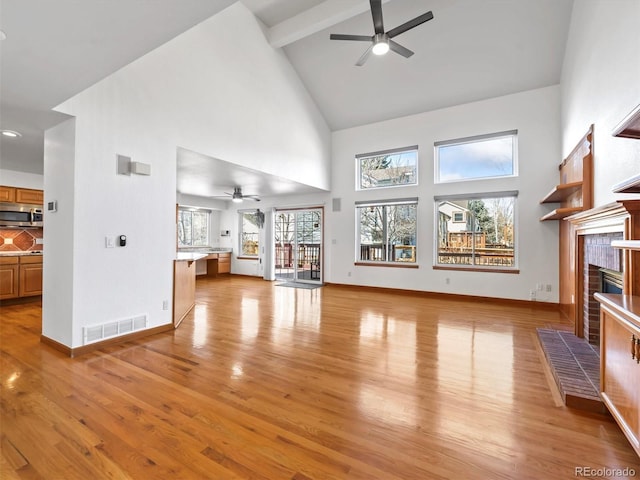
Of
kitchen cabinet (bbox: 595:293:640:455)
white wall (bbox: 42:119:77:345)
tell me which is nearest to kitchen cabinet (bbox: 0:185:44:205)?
white wall (bbox: 42:119:77:345)

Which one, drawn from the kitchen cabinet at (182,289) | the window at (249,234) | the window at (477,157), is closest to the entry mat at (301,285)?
the window at (249,234)

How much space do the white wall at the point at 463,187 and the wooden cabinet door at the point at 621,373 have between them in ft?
12.9

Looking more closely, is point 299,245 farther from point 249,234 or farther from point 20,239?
point 20,239

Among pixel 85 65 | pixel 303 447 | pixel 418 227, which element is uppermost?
pixel 85 65

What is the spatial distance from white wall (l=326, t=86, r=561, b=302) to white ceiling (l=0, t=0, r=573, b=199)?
1.01 feet

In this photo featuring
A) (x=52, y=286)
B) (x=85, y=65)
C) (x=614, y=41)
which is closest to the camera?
(x=85, y=65)

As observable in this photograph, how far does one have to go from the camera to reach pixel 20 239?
577 cm

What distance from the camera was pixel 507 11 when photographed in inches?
178

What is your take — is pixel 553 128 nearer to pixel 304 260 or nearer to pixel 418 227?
pixel 418 227

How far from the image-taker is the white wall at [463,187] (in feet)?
17.4

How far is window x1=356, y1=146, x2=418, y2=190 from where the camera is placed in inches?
262

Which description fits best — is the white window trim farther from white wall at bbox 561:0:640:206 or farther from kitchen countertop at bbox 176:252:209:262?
kitchen countertop at bbox 176:252:209:262

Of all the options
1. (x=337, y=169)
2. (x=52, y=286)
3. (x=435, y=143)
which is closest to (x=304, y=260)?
(x=337, y=169)

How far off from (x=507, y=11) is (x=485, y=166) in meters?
2.51
